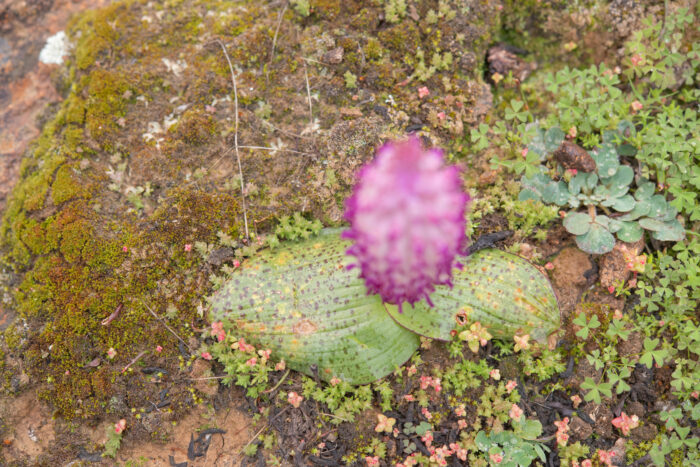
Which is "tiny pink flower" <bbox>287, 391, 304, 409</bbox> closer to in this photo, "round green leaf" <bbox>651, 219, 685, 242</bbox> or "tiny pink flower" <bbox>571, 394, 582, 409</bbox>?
"tiny pink flower" <bbox>571, 394, 582, 409</bbox>

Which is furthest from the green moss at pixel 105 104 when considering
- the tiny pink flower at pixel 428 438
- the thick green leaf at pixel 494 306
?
the tiny pink flower at pixel 428 438

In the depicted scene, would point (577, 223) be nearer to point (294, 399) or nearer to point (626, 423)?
point (626, 423)

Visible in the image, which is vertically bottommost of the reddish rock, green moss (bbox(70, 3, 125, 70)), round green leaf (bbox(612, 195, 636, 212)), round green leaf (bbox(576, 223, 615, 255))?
round green leaf (bbox(576, 223, 615, 255))

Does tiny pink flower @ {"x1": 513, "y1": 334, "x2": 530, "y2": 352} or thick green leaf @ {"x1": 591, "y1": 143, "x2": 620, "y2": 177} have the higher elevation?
thick green leaf @ {"x1": 591, "y1": 143, "x2": 620, "y2": 177}

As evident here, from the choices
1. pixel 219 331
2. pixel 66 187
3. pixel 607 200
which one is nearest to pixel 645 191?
pixel 607 200

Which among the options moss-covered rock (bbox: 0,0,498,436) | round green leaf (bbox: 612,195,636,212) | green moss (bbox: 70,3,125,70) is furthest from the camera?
green moss (bbox: 70,3,125,70)

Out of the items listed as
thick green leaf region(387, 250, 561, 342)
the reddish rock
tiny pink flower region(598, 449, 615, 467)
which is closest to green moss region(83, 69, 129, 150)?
thick green leaf region(387, 250, 561, 342)
